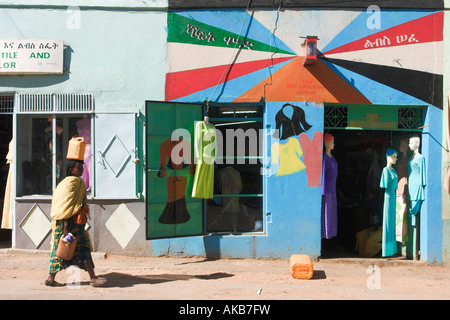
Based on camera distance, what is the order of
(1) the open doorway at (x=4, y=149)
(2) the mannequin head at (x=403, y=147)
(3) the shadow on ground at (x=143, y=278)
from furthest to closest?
(1) the open doorway at (x=4, y=149) → (2) the mannequin head at (x=403, y=147) → (3) the shadow on ground at (x=143, y=278)

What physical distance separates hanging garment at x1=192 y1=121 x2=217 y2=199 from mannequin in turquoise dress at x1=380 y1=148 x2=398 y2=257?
3.08 meters

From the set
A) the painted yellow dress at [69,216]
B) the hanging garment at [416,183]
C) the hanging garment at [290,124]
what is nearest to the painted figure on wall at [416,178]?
the hanging garment at [416,183]

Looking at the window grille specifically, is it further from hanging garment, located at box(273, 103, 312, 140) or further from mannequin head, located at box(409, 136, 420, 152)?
mannequin head, located at box(409, 136, 420, 152)

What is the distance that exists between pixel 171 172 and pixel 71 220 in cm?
212

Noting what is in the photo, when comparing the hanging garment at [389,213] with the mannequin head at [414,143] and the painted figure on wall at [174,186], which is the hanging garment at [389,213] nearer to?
the mannequin head at [414,143]

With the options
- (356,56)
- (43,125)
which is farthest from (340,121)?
(43,125)

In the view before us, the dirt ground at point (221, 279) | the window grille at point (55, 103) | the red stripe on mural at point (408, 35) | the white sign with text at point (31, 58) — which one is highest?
the red stripe on mural at point (408, 35)

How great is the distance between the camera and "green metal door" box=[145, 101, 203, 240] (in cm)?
712

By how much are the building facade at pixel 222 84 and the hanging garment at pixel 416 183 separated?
108mm

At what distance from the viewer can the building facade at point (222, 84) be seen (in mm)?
7453

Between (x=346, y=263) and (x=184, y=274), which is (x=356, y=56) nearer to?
(x=346, y=263)

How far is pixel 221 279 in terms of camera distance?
6457mm

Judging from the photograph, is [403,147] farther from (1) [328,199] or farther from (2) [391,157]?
(1) [328,199]

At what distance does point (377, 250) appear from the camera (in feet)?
26.0
